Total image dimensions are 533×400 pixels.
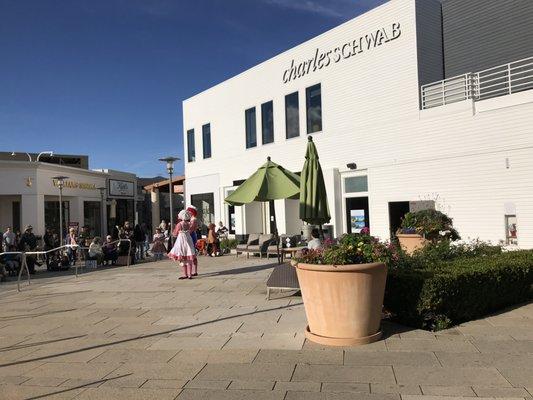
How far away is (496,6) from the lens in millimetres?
15336

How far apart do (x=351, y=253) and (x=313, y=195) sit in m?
4.45

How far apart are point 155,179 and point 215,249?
120 ft

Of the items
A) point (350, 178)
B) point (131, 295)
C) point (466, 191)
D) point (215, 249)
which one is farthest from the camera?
point (215, 249)

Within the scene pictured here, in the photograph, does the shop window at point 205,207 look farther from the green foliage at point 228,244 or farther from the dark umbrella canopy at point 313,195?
the dark umbrella canopy at point 313,195

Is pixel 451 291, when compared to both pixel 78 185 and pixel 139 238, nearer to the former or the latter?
pixel 139 238

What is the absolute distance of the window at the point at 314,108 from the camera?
1859 cm

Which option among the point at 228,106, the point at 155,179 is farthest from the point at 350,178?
the point at 155,179

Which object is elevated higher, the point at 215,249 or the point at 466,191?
the point at 466,191

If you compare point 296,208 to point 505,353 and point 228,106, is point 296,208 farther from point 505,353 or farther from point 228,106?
point 505,353

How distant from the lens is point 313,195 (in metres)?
10.5

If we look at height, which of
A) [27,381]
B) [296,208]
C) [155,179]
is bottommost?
[27,381]

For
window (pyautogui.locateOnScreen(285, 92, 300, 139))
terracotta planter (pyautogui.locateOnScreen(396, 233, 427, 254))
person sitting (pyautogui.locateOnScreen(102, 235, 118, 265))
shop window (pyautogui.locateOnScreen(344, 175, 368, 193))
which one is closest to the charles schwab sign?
window (pyautogui.locateOnScreen(285, 92, 300, 139))

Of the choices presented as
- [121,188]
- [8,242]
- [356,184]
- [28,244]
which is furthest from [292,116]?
[121,188]

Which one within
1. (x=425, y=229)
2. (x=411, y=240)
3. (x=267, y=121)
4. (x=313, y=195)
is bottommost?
(x=411, y=240)
